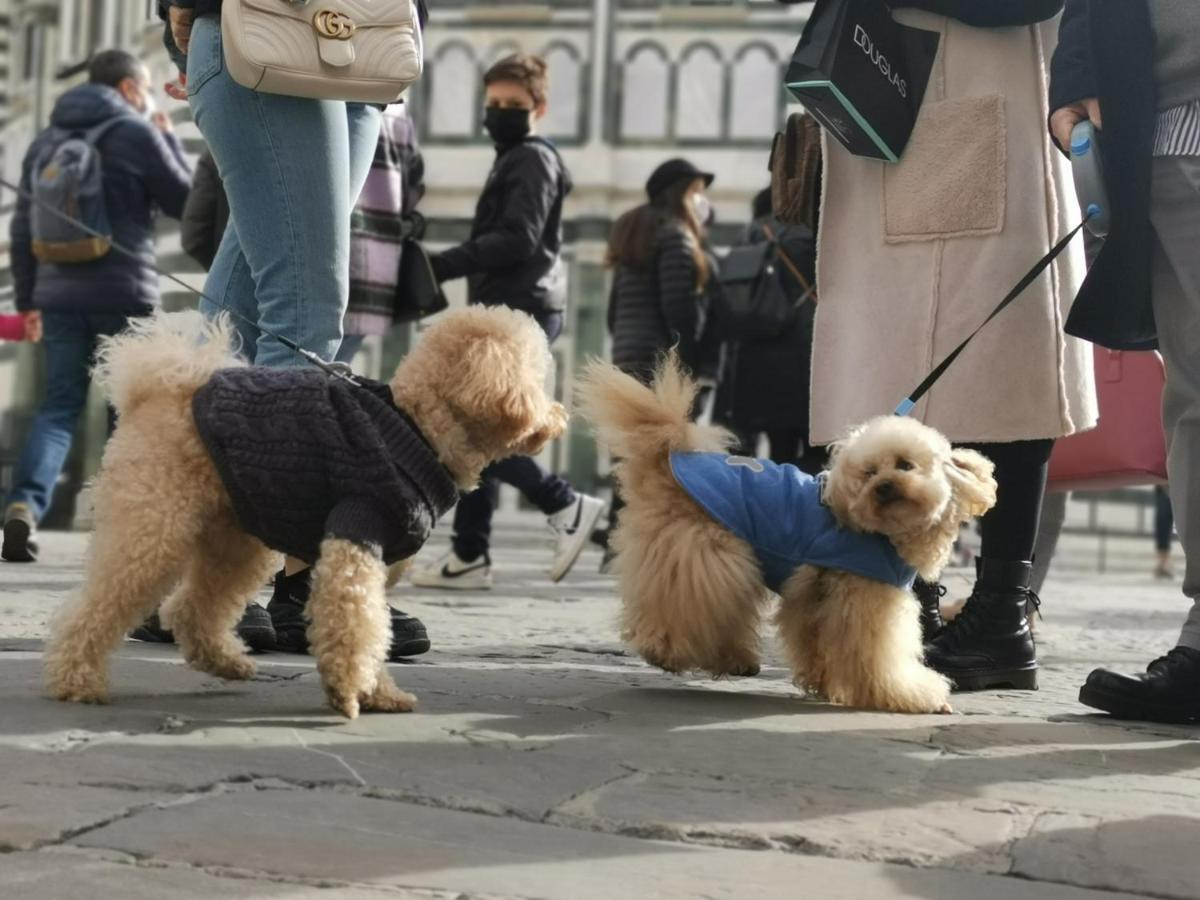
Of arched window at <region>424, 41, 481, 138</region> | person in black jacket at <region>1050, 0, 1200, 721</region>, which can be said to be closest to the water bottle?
person in black jacket at <region>1050, 0, 1200, 721</region>

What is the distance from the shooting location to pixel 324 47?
410cm

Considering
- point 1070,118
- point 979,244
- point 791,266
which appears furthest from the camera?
point 791,266

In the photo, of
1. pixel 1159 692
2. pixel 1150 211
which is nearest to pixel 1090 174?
pixel 1150 211

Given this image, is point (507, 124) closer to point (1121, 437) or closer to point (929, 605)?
point (1121, 437)

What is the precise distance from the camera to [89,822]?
2.45 metres

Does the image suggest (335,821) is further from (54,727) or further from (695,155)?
(695,155)

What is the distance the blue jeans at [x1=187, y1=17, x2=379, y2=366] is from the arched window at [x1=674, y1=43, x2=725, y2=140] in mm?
14503

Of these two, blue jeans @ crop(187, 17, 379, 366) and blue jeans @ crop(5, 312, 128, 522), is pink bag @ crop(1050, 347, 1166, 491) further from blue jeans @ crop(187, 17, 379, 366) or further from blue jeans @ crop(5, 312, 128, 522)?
blue jeans @ crop(5, 312, 128, 522)

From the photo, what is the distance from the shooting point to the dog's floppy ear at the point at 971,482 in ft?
13.1

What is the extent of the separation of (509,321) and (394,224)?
236 cm

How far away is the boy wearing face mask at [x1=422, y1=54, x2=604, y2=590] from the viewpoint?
7215 mm

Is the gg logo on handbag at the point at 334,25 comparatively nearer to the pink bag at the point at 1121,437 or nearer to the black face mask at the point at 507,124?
the pink bag at the point at 1121,437

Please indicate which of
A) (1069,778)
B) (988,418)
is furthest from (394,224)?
(1069,778)

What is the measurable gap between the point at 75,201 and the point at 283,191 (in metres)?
3.84
